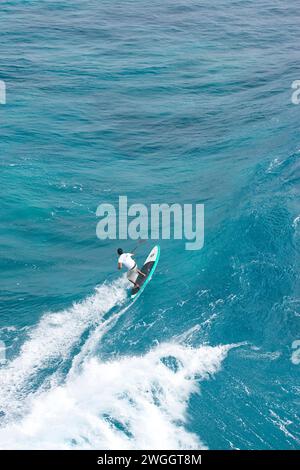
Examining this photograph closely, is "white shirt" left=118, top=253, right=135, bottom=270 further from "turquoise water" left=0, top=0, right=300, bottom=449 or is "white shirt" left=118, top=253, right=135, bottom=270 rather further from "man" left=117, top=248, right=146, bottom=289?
"turquoise water" left=0, top=0, right=300, bottom=449

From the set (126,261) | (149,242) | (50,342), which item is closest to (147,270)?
(126,261)

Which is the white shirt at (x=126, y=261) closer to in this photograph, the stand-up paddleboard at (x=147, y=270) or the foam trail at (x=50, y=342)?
the stand-up paddleboard at (x=147, y=270)

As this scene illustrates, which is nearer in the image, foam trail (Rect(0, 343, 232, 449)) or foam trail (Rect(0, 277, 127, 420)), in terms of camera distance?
foam trail (Rect(0, 343, 232, 449))

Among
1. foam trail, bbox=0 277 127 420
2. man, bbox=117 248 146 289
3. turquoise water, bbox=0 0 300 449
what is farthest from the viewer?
man, bbox=117 248 146 289

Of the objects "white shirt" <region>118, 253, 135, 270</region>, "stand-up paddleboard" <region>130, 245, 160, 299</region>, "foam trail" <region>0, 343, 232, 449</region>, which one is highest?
"white shirt" <region>118, 253, 135, 270</region>

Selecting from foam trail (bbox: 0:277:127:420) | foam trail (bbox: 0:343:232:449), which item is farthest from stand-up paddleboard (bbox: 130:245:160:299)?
foam trail (bbox: 0:343:232:449)

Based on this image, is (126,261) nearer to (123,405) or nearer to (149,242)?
(149,242)
